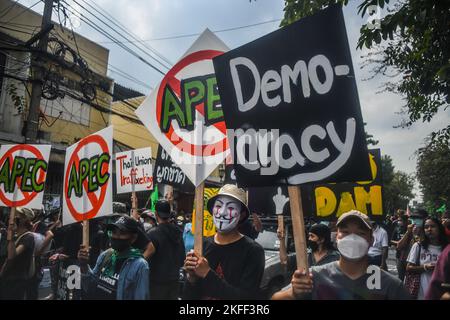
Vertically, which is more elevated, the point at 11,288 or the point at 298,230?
the point at 298,230

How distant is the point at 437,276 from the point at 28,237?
4286 millimetres

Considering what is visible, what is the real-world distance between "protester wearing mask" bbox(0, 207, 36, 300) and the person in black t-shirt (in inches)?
59.4

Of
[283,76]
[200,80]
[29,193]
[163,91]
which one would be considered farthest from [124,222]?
[29,193]

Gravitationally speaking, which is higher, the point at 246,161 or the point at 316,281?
the point at 246,161

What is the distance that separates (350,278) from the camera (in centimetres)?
223

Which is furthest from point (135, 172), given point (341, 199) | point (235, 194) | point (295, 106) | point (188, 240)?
point (295, 106)

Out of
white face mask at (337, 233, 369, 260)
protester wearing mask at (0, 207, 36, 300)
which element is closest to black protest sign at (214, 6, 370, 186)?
white face mask at (337, 233, 369, 260)

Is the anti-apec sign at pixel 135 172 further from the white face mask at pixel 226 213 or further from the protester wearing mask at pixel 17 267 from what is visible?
the white face mask at pixel 226 213

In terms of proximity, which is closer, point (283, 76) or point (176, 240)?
point (283, 76)

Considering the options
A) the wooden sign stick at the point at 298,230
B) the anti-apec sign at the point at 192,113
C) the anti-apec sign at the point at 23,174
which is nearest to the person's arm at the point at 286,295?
the wooden sign stick at the point at 298,230

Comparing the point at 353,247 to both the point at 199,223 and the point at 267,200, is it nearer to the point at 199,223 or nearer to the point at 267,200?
the point at 199,223

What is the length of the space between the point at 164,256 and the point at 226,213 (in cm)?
184

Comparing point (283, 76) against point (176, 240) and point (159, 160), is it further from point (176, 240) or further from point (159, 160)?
point (159, 160)

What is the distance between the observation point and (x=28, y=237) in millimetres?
4602
